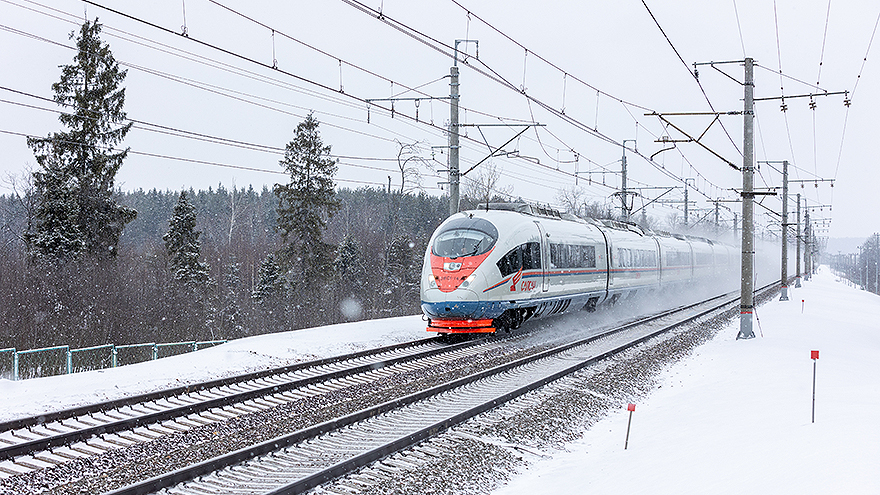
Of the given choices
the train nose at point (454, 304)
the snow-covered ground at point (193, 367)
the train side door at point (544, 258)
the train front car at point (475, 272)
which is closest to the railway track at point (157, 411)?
the snow-covered ground at point (193, 367)

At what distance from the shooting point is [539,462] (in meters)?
8.25

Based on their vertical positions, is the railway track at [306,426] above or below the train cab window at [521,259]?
below

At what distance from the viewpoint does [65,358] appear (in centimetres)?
2150

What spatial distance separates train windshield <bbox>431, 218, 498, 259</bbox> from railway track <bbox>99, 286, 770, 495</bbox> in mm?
3985

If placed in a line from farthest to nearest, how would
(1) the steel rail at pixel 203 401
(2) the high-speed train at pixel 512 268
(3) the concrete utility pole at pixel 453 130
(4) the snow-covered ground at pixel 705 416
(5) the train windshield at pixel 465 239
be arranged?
(3) the concrete utility pole at pixel 453 130, (5) the train windshield at pixel 465 239, (2) the high-speed train at pixel 512 268, (1) the steel rail at pixel 203 401, (4) the snow-covered ground at pixel 705 416

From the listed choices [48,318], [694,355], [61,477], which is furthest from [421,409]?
[48,318]

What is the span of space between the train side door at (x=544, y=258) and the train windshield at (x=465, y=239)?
2.24m

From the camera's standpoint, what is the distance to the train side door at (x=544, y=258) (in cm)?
1925

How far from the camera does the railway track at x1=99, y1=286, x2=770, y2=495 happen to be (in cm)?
671

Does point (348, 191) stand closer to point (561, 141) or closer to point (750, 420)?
point (561, 141)

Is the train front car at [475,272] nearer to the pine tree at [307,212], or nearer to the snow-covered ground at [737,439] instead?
the snow-covered ground at [737,439]

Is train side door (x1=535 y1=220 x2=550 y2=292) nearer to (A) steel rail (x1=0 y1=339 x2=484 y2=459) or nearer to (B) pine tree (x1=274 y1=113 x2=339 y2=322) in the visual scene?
(A) steel rail (x1=0 y1=339 x2=484 y2=459)

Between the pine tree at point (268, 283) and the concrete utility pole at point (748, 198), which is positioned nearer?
the concrete utility pole at point (748, 198)

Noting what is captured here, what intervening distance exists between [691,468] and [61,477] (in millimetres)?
6508
